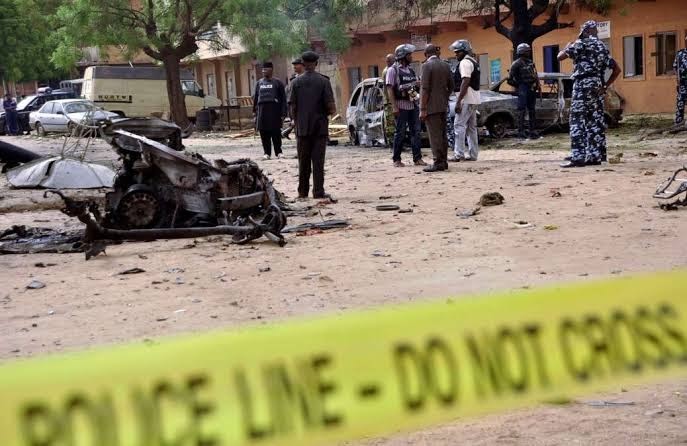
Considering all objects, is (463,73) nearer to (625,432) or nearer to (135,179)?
(135,179)

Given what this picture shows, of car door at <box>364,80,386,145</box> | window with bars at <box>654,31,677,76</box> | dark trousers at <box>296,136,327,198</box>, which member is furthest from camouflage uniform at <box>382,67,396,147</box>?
window with bars at <box>654,31,677,76</box>

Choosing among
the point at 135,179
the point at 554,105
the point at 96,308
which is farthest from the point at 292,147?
the point at 96,308

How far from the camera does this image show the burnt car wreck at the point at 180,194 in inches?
314

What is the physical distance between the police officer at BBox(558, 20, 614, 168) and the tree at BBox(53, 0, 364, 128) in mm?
17075

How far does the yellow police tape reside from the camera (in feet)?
6.96

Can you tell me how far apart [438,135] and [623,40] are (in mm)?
15064

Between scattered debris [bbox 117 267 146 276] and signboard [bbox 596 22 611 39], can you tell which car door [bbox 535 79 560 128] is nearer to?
signboard [bbox 596 22 611 39]

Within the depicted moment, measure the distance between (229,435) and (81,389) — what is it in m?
0.36

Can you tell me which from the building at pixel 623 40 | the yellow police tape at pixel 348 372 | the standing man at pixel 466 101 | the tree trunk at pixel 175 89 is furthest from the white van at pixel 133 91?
the yellow police tape at pixel 348 372

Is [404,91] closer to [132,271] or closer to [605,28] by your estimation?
[132,271]

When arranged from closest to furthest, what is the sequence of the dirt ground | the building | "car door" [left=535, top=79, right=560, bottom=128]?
1. the dirt ground
2. "car door" [left=535, top=79, right=560, bottom=128]
3. the building

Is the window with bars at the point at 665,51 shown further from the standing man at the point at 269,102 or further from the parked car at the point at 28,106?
the parked car at the point at 28,106

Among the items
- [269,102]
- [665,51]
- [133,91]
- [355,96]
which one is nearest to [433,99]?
[269,102]

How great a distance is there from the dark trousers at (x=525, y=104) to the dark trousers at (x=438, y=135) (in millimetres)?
4411
